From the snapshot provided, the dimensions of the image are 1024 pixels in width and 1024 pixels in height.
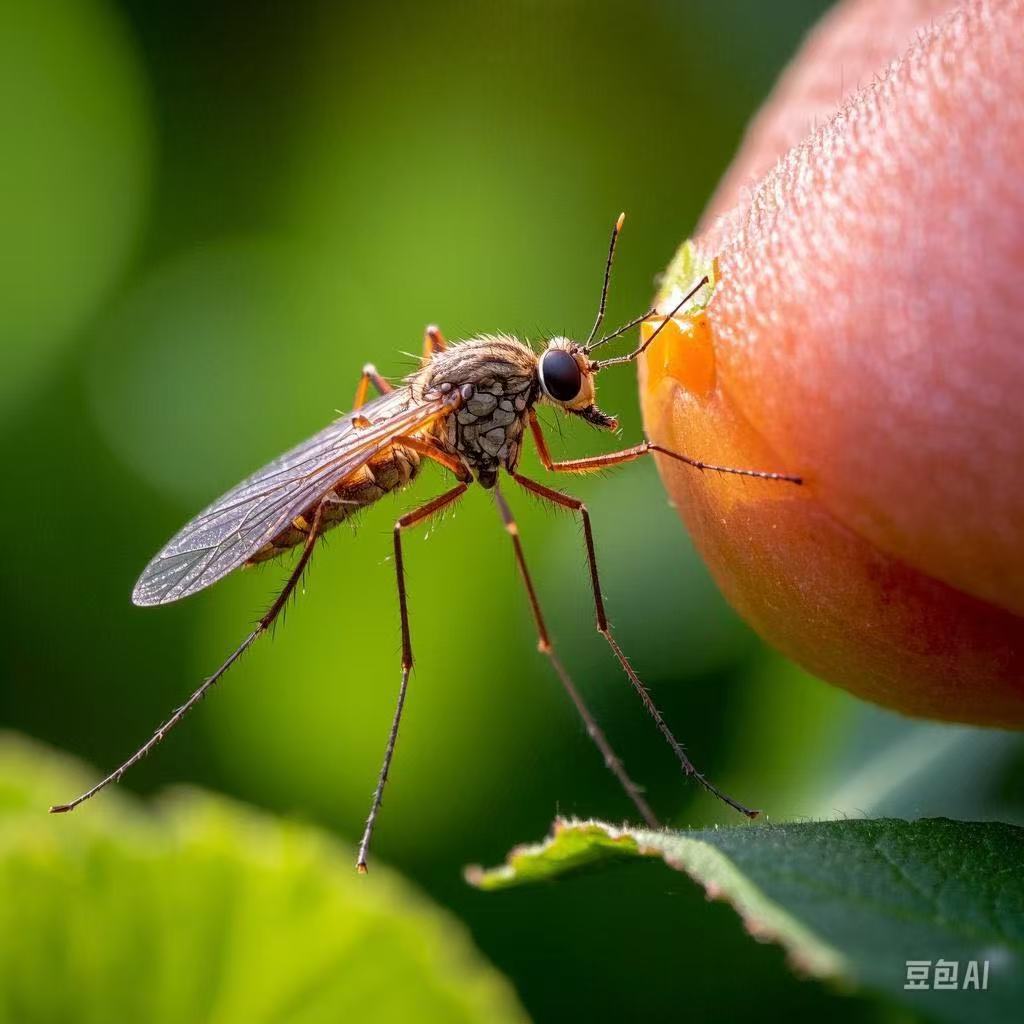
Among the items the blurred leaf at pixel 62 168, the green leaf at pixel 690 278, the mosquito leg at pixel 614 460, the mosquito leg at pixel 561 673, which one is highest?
the blurred leaf at pixel 62 168

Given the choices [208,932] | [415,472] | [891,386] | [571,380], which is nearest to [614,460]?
[571,380]

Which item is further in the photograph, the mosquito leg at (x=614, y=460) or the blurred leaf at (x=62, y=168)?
the blurred leaf at (x=62, y=168)

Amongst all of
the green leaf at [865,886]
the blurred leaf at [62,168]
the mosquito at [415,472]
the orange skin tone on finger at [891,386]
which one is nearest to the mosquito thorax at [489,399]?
the mosquito at [415,472]

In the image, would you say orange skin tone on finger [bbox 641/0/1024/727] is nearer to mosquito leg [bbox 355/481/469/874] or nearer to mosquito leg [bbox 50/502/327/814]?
mosquito leg [bbox 355/481/469/874]

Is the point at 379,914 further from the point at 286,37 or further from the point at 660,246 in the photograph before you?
the point at 286,37

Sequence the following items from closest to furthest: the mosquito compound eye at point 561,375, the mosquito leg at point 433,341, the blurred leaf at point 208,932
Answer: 1. the blurred leaf at point 208,932
2. the mosquito compound eye at point 561,375
3. the mosquito leg at point 433,341

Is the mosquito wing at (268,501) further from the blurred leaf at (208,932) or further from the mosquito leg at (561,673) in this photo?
the blurred leaf at (208,932)

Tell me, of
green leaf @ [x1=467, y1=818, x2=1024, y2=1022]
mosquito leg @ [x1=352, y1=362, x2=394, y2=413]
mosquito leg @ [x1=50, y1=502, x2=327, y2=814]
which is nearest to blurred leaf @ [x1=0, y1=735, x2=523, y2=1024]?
green leaf @ [x1=467, y1=818, x2=1024, y2=1022]

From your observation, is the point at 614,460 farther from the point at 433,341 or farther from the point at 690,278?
the point at 690,278
